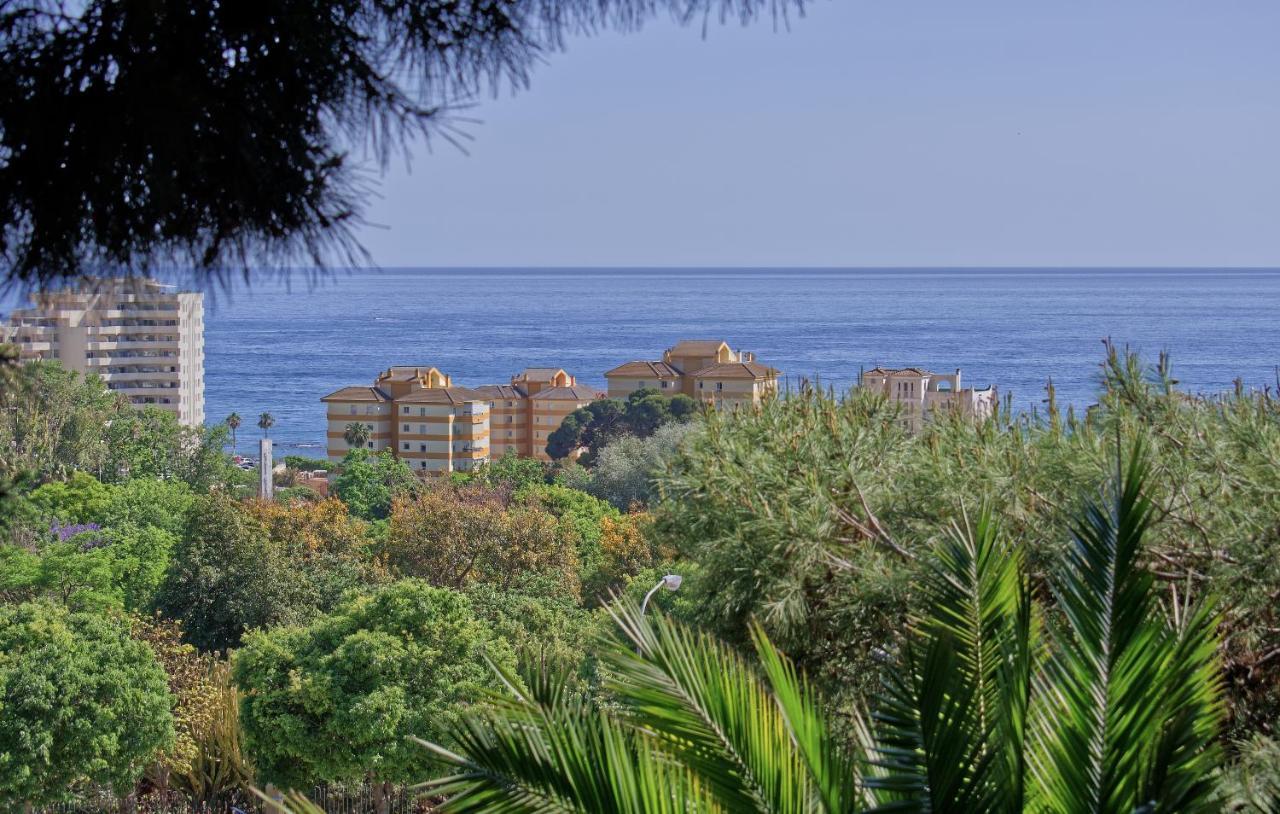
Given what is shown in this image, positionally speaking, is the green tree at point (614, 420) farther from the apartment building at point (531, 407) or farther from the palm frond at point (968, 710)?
the palm frond at point (968, 710)

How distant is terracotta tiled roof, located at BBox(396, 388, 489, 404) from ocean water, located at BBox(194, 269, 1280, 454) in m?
7.62

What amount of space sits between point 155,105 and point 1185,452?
493cm

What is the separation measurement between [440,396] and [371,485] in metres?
17.8

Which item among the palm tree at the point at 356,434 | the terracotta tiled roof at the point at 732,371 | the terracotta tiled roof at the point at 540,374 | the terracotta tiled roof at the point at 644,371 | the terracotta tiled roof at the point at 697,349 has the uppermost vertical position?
the terracotta tiled roof at the point at 697,349

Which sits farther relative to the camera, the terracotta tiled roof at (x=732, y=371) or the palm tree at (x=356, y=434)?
the palm tree at (x=356, y=434)

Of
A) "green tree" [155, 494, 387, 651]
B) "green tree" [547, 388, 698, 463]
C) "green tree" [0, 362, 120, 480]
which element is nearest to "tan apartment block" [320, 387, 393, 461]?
"green tree" [547, 388, 698, 463]

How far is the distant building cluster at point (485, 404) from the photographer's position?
5544 centimetres

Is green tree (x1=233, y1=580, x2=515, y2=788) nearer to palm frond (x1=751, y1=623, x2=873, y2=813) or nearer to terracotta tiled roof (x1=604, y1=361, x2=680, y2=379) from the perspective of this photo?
palm frond (x1=751, y1=623, x2=873, y2=813)

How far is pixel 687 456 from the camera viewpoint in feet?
24.1

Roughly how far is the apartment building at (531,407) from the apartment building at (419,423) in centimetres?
334

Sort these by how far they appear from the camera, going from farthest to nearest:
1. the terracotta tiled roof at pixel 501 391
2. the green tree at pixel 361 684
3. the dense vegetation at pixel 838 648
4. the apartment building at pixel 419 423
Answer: the terracotta tiled roof at pixel 501 391
the apartment building at pixel 419 423
the green tree at pixel 361 684
the dense vegetation at pixel 838 648

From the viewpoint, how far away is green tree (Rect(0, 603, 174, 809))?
1276cm

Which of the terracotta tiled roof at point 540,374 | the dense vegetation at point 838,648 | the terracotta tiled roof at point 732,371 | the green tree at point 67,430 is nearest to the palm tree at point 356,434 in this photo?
the terracotta tiled roof at point 540,374

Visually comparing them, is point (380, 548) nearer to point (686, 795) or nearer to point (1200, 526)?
point (1200, 526)
